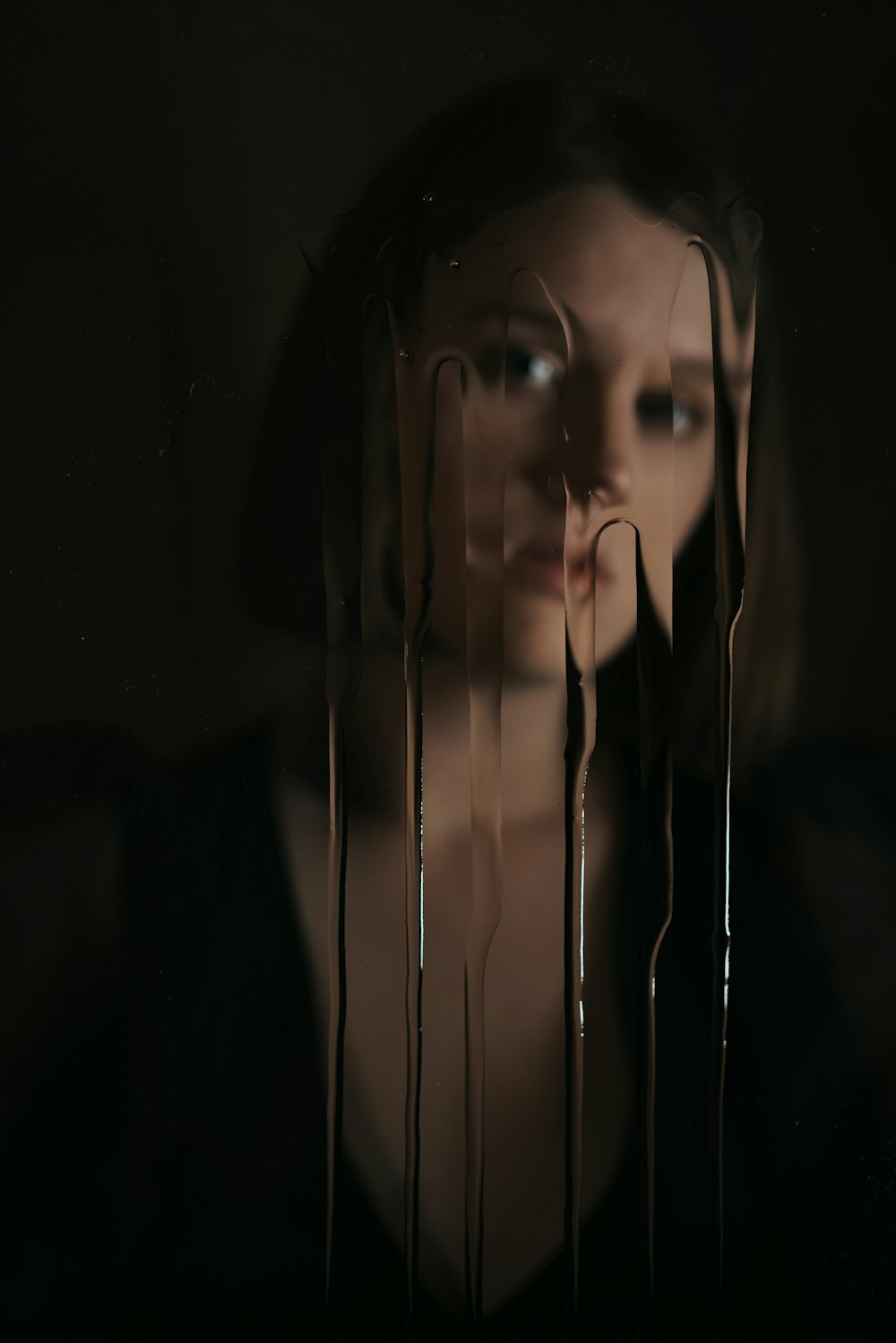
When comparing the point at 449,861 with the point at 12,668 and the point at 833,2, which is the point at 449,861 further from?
the point at 833,2

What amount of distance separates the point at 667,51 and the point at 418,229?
0.45 ft

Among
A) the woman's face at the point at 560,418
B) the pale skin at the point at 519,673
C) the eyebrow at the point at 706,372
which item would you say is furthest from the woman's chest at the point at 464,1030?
the eyebrow at the point at 706,372

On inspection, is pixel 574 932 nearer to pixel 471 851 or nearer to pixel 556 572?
pixel 471 851

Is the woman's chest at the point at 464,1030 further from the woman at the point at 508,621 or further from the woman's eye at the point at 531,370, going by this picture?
the woman's eye at the point at 531,370

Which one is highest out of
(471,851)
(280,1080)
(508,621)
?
(508,621)

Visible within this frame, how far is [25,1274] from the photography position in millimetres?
495

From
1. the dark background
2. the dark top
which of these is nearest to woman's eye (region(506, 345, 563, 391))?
the dark background

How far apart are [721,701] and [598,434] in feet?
0.46

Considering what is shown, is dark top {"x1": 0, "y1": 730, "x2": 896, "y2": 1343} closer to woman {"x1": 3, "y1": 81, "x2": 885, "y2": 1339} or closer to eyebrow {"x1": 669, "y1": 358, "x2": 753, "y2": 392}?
woman {"x1": 3, "y1": 81, "x2": 885, "y2": 1339}

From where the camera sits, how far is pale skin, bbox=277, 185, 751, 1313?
0.44 meters

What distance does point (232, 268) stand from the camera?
1.51ft

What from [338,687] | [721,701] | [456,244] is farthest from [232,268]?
[721,701]

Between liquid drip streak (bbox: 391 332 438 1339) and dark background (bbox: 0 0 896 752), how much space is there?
0.06 metres

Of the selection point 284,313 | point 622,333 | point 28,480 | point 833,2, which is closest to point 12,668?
point 28,480
